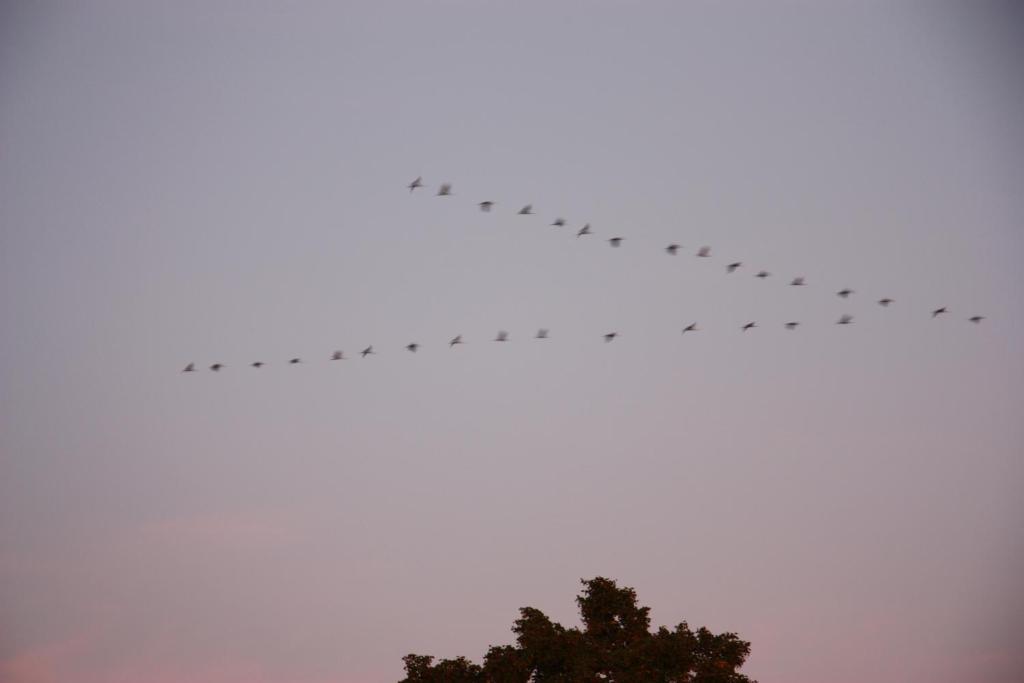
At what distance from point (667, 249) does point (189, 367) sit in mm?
17685

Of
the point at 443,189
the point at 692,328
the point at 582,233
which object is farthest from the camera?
the point at 692,328

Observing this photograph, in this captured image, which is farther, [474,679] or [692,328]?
[474,679]

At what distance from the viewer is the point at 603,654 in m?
36.0

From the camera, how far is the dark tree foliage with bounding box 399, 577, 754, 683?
116 feet

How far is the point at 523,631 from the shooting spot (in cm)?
3750

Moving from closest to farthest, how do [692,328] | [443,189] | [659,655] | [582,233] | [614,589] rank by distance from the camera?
1. [443,189]
2. [582,233]
3. [692,328]
4. [659,655]
5. [614,589]

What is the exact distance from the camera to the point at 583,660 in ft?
117

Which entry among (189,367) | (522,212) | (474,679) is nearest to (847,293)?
(522,212)

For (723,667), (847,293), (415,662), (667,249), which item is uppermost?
(667,249)

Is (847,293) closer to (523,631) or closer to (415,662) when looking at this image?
(523,631)

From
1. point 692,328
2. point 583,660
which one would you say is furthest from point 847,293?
point 583,660

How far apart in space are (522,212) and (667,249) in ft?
19.4

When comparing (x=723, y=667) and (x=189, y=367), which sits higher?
(x=189, y=367)

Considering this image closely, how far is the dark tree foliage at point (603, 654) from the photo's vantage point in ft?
116
